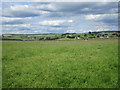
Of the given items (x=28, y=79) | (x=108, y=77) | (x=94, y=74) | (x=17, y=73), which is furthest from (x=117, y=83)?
(x=17, y=73)

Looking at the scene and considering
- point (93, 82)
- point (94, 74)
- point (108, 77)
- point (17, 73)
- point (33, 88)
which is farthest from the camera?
point (17, 73)

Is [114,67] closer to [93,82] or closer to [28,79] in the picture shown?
[93,82]

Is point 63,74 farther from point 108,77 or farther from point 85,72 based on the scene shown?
point 108,77

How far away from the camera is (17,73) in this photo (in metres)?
13.7

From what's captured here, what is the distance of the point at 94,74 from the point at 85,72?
897 millimetres

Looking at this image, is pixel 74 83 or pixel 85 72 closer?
pixel 74 83

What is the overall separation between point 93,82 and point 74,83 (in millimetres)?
1480

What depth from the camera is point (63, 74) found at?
1273cm

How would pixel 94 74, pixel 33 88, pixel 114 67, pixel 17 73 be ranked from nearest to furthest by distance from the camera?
pixel 33 88 → pixel 94 74 → pixel 17 73 → pixel 114 67

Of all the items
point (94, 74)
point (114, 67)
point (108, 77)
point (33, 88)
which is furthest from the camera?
point (114, 67)

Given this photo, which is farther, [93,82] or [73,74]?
[73,74]

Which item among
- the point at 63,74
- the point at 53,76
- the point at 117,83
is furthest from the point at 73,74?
the point at 117,83

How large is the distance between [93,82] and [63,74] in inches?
119

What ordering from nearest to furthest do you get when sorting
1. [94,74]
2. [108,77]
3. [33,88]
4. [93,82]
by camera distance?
[33,88]
[93,82]
[108,77]
[94,74]
